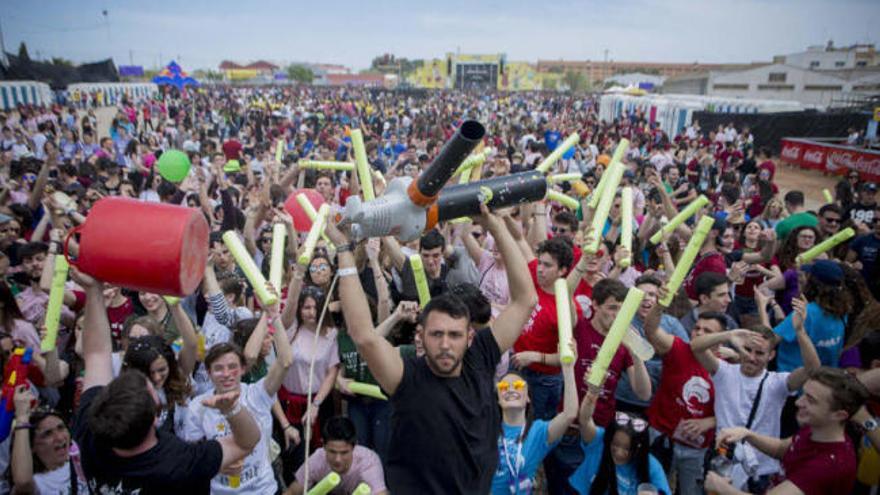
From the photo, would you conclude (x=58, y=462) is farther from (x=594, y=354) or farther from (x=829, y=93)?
(x=829, y=93)

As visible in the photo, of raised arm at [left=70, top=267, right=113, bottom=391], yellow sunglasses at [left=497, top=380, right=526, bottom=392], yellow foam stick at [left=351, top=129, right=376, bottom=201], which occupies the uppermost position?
yellow foam stick at [left=351, top=129, right=376, bottom=201]

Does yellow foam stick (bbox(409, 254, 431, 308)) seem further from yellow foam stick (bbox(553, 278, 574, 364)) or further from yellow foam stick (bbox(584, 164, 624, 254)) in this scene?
yellow foam stick (bbox(584, 164, 624, 254))

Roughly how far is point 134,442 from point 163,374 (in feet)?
4.15

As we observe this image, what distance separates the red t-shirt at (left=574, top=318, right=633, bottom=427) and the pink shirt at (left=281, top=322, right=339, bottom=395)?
193 centimetres

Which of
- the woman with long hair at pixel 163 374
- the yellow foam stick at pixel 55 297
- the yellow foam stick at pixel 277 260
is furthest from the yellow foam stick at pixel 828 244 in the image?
the yellow foam stick at pixel 55 297

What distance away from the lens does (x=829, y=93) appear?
176 feet

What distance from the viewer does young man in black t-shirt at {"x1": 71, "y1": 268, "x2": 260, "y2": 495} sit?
6.66ft

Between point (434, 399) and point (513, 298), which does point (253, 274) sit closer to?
point (434, 399)

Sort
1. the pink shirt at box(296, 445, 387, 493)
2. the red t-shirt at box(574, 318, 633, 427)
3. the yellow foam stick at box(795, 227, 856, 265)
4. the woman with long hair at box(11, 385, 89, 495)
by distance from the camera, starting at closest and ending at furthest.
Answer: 1. the woman with long hair at box(11, 385, 89, 495)
2. the pink shirt at box(296, 445, 387, 493)
3. the red t-shirt at box(574, 318, 633, 427)
4. the yellow foam stick at box(795, 227, 856, 265)

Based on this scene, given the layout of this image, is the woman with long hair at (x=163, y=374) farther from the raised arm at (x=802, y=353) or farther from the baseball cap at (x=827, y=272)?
the baseball cap at (x=827, y=272)

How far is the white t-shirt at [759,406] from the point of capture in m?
3.29

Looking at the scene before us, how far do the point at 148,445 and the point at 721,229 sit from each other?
20.2 feet

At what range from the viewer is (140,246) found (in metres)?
2.07

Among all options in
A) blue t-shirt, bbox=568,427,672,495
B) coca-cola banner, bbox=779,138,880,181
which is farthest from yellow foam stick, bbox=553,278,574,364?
coca-cola banner, bbox=779,138,880,181
